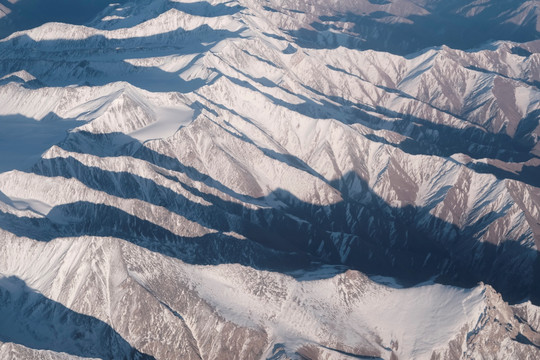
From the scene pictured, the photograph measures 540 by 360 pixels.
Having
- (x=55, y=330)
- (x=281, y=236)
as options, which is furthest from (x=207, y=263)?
(x=55, y=330)

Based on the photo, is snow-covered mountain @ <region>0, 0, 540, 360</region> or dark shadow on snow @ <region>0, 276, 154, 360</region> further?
snow-covered mountain @ <region>0, 0, 540, 360</region>

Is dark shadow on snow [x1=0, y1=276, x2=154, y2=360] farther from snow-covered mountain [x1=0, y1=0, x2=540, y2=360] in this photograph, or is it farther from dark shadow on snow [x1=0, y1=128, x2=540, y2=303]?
dark shadow on snow [x1=0, y1=128, x2=540, y2=303]

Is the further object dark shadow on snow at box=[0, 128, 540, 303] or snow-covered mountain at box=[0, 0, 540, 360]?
dark shadow on snow at box=[0, 128, 540, 303]

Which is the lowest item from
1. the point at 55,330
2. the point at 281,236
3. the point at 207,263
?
the point at 281,236

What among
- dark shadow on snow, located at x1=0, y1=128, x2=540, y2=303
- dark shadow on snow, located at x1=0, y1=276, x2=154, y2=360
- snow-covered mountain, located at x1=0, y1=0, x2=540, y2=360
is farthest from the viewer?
dark shadow on snow, located at x1=0, y1=128, x2=540, y2=303

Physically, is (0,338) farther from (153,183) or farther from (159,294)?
Result: (153,183)

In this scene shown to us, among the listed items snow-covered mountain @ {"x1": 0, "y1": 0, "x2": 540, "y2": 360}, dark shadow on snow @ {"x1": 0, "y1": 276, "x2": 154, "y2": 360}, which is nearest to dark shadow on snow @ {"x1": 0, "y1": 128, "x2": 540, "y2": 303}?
snow-covered mountain @ {"x1": 0, "y1": 0, "x2": 540, "y2": 360}

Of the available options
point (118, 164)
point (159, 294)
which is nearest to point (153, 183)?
point (118, 164)

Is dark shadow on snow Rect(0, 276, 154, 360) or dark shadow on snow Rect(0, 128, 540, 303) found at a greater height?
dark shadow on snow Rect(0, 276, 154, 360)

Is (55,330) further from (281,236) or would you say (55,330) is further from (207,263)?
(281,236)

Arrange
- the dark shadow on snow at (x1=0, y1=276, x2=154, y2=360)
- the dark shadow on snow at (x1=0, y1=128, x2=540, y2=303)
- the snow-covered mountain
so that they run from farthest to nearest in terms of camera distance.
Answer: the dark shadow on snow at (x1=0, y1=128, x2=540, y2=303) < the snow-covered mountain < the dark shadow on snow at (x1=0, y1=276, x2=154, y2=360)

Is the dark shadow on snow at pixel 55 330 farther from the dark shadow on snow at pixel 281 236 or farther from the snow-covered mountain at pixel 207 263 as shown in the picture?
the dark shadow on snow at pixel 281 236
